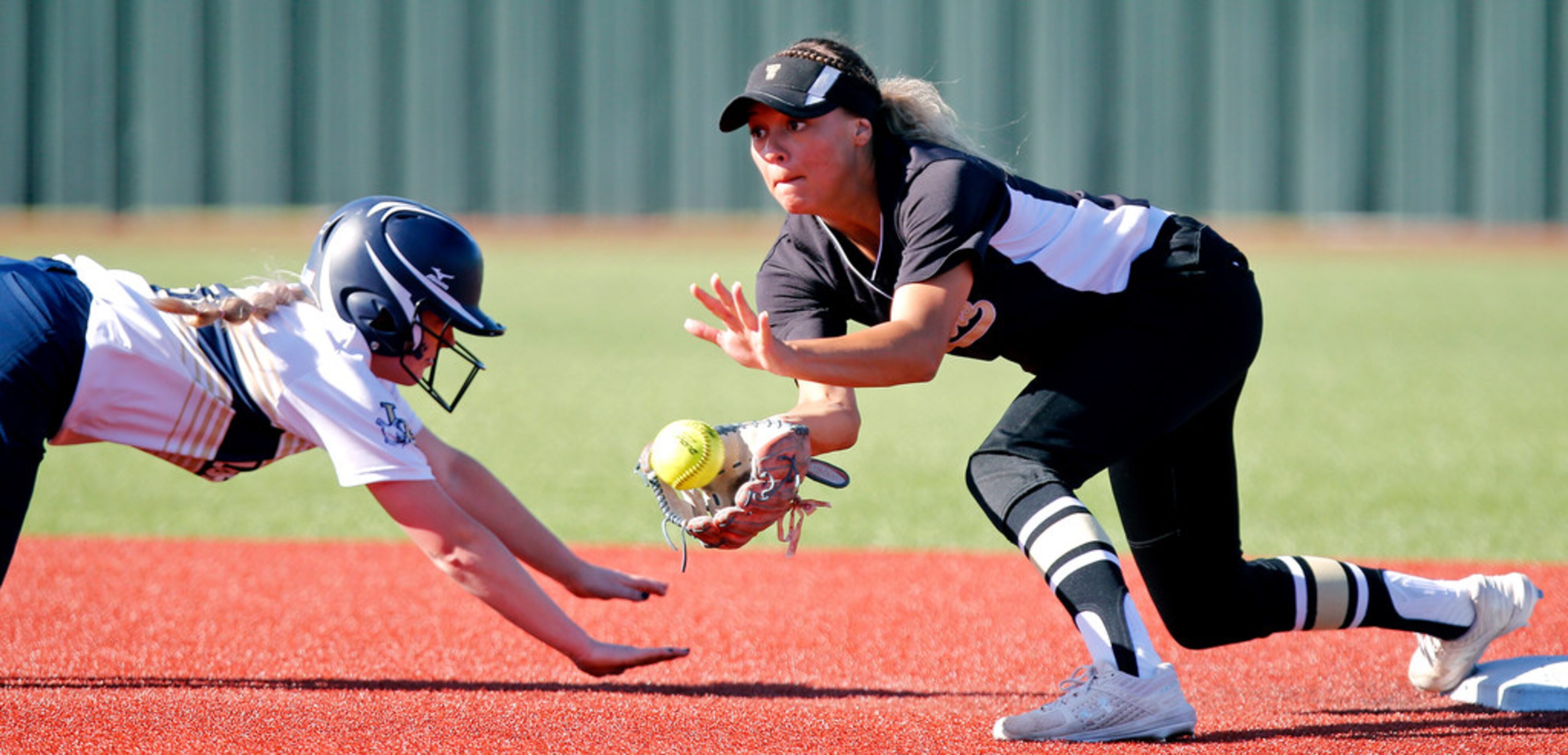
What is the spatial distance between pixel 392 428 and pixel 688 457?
728mm

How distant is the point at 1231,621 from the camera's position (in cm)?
399

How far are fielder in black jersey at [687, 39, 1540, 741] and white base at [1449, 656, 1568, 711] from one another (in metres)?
0.06

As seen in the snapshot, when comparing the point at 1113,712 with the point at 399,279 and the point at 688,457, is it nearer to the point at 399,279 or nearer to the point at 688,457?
the point at 688,457

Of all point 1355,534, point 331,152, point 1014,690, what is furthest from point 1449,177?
point 1014,690

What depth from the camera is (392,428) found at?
12.3ft

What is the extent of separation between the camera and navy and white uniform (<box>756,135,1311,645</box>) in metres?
3.56

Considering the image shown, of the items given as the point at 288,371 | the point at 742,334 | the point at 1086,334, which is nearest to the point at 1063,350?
the point at 1086,334

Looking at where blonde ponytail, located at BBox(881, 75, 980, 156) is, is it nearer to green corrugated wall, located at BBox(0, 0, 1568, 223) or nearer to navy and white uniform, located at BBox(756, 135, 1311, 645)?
navy and white uniform, located at BBox(756, 135, 1311, 645)

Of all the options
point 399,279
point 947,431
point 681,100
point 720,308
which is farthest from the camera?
point 681,100

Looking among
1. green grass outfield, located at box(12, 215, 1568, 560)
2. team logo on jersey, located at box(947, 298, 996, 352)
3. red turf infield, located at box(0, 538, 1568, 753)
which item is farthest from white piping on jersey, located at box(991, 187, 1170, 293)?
green grass outfield, located at box(12, 215, 1568, 560)

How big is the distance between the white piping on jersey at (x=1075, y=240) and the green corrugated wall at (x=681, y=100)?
956 inches

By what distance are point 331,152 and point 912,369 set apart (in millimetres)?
27874

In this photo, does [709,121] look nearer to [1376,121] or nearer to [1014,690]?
[1376,121]

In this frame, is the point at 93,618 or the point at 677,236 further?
the point at 677,236
